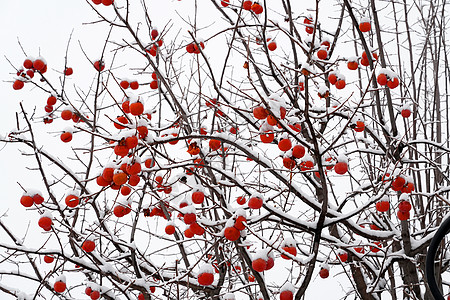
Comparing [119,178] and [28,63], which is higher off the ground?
[28,63]

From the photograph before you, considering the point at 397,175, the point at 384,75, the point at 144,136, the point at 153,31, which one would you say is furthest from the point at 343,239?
the point at 153,31

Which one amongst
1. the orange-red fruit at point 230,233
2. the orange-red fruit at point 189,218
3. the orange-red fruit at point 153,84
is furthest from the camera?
the orange-red fruit at point 153,84

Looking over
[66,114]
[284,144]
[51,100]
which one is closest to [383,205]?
[284,144]

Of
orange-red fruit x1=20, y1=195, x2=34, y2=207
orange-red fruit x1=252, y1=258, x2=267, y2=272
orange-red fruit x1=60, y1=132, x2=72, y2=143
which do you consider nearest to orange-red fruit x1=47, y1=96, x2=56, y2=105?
orange-red fruit x1=60, y1=132, x2=72, y2=143

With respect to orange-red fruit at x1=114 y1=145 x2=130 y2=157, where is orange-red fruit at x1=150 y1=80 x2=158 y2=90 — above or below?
above

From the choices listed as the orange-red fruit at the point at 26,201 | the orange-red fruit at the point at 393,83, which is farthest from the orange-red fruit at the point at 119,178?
the orange-red fruit at the point at 393,83

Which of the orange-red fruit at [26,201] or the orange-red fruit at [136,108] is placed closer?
the orange-red fruit at [136,108]

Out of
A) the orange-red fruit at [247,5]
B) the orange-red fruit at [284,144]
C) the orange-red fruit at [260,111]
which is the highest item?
the orange-red fruit at [247,5]

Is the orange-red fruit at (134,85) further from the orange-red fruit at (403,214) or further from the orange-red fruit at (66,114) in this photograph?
the orange-red fruit at (403,214)

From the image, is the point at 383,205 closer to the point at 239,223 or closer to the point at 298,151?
the point at 298,151

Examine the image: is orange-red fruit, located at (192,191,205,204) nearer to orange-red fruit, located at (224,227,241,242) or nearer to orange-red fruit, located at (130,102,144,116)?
orange-red fruit, located at (224,227,241,242)

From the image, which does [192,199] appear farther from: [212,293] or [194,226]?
[212,293]

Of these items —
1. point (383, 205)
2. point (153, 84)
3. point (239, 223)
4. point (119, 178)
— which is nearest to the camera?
point (119, 178)

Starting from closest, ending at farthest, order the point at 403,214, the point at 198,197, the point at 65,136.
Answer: the point at 198,197 < the point at 403,214 < the point at 65,136
